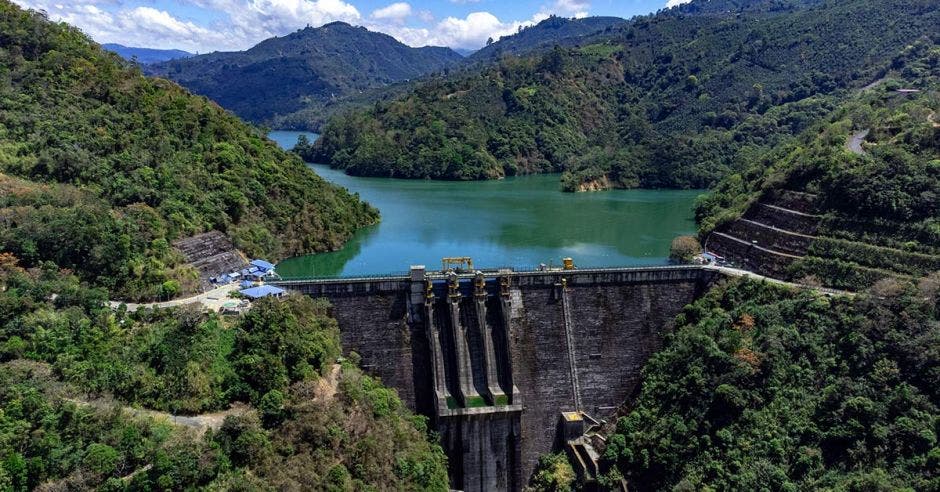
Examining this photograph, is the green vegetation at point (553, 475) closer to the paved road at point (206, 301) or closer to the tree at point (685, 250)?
the tree at point (685, 250)

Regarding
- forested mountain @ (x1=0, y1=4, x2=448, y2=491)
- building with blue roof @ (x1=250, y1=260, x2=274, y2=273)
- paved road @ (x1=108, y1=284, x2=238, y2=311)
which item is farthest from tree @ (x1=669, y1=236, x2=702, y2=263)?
paved road @ (x1=108, y1=284, x2=238, y2=311)

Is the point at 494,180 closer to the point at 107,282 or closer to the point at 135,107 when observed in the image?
the point at 135,107

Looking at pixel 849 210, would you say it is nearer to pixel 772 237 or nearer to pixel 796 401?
pixel 772 237

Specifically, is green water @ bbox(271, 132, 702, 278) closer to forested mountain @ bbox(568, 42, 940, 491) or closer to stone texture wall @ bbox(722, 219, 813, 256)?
stone texture wall @ bbox(722, 219, 813, 256)

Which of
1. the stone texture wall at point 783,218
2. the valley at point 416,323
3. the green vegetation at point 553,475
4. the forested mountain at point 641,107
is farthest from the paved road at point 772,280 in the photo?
the forested mountain at point 641,107

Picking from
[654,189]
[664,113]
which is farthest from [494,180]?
[664,113]

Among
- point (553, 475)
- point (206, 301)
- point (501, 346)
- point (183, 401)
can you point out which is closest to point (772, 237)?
point (501, 346)
